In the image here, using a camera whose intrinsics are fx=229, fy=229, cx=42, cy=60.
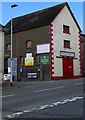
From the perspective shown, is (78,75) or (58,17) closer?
(58,17)

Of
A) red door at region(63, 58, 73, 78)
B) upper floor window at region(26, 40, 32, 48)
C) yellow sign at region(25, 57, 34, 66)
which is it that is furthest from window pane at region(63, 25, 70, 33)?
yellow sign at region(25, 57, 34, 66)

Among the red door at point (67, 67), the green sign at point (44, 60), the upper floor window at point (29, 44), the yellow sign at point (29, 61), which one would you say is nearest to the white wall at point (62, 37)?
the red door at point (67, 67)

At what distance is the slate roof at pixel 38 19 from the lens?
30.5 m

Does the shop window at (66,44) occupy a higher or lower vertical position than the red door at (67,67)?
higher

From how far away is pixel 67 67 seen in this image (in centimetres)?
3106

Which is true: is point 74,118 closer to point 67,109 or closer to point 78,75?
point 67,109

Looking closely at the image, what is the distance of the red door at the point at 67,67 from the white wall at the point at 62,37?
0.70 meters

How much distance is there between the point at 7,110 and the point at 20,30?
24977 mm

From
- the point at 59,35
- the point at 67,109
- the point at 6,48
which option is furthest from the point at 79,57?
the point at 67,109

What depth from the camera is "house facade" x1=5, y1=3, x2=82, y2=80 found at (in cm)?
2923

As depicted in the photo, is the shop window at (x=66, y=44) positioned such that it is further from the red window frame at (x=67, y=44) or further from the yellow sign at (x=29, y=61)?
the yellow sign at (x=29, y=61)

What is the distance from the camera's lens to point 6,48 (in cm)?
3475

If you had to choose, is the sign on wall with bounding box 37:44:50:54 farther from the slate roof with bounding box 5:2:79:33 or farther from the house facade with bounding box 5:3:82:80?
the slate roof with bounding box 5:2:79:33

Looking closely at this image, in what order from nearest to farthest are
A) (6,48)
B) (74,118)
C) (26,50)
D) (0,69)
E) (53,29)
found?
(74,118), (0,69), (53,29), (26,50), (6,48)
